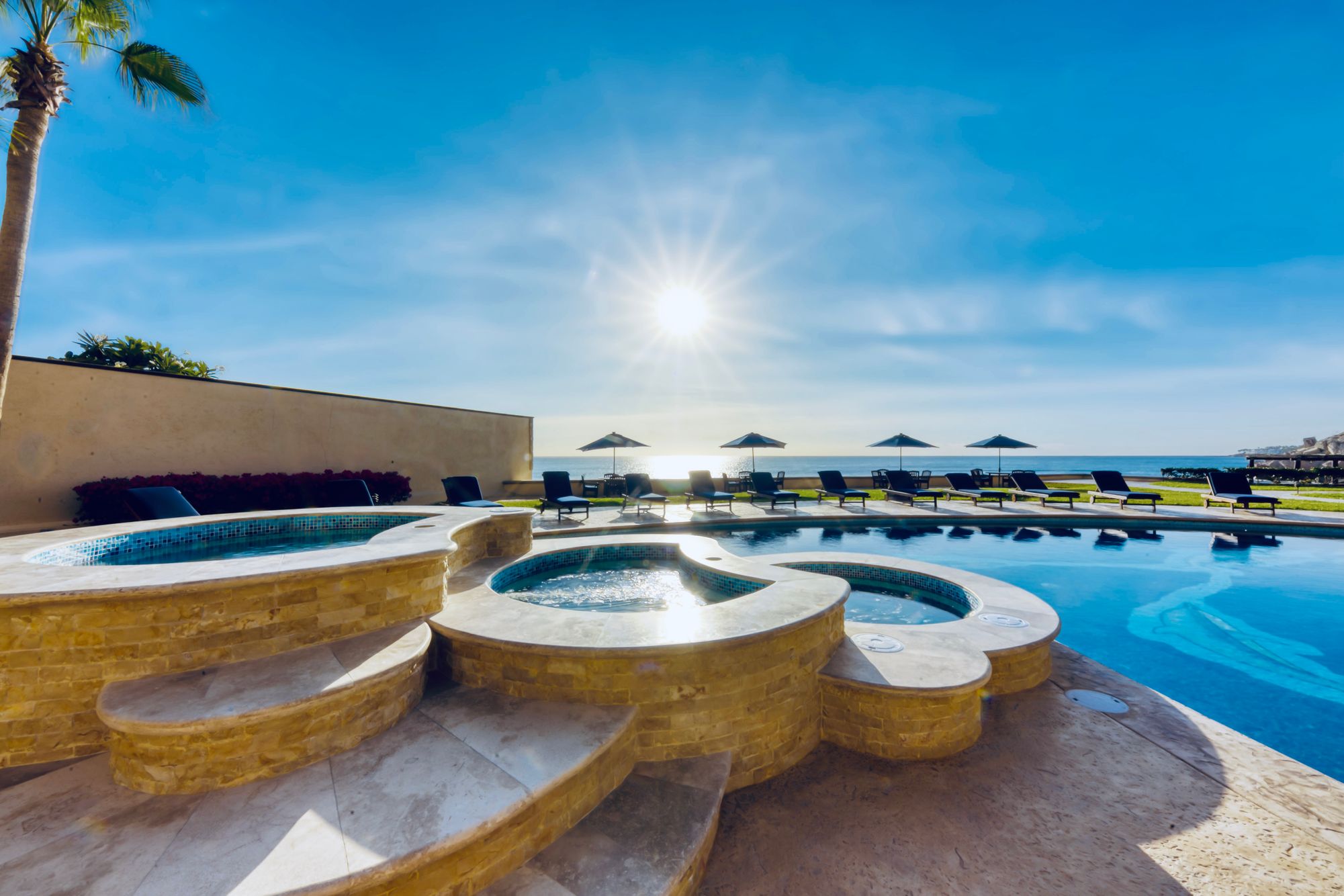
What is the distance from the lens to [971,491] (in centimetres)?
1606

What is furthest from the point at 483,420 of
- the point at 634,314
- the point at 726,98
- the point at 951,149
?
the point at 951,149

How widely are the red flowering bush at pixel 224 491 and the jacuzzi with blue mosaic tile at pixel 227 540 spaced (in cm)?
327

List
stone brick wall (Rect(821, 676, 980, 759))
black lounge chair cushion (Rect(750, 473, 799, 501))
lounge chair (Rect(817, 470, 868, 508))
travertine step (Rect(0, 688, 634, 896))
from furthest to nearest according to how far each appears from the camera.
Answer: black lounge chair cushion (Rect(750, 473, 799, 501)), lounge chair (Rect(817, 470, 868, 508)), stone brick wall (Rect(821, 676, 980, 759)), travertine step (Rect(0, 688, 634, 896))

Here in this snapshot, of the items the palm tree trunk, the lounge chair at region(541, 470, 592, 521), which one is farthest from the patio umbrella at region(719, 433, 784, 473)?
the palm tree trunk

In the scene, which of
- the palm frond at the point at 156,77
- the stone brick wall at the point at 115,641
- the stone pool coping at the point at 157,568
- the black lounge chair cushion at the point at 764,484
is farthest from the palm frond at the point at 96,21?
the black lounge chair cushion at the point at 764,484

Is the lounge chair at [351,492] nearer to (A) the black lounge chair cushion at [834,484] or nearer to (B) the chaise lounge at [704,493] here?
(B) the chaise lounge at [704,493]

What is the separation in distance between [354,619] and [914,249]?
14181 mm

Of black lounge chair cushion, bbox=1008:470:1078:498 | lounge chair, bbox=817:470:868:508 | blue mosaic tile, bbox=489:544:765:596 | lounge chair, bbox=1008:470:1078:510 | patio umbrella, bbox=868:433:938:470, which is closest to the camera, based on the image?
blue mosaic tile, bbox=489:544:765:596

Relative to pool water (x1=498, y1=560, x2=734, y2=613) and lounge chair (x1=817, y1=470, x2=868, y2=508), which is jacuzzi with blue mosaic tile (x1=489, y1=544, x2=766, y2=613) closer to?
pool water (x1=498, y1=560, x2=734, y2=613)

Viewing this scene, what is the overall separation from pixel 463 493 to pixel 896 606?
902 cm

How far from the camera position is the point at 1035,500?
15305 millimetres

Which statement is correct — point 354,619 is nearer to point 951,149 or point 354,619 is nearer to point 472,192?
point 472,192

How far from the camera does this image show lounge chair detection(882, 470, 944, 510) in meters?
14.8

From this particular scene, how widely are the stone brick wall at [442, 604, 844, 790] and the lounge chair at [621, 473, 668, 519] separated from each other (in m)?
10.1
